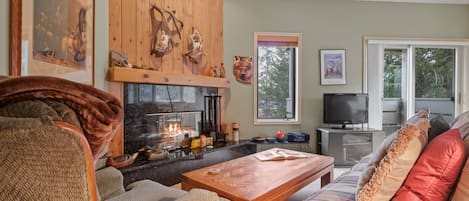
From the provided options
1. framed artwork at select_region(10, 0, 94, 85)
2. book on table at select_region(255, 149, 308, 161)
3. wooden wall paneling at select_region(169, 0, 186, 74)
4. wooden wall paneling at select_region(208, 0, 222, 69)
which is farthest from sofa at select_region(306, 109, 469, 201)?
wooden wall paneling at select_region(208, 0, 222, 69)

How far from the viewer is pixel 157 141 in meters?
2.98

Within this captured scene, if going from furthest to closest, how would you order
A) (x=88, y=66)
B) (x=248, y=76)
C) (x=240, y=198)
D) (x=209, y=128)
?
(x=248, y=76)
(x=209, y=128)
(x=88, y=66)
(x=240, y=198)

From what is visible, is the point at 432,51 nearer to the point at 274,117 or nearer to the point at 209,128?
the point at 274,117

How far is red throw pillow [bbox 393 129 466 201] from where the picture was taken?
105 centimetres

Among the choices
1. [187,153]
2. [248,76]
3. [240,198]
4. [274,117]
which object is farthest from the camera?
[274,117]

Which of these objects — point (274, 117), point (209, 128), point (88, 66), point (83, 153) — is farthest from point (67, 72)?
point (274, 117)

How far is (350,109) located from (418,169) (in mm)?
3095

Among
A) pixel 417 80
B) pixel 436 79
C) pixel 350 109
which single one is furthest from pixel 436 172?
pixel 436 79

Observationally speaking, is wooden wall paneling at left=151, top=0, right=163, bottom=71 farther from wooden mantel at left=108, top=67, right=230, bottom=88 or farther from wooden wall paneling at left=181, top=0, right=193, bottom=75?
wooden wall paneling at left=181, top=0, right=193, bottom=75

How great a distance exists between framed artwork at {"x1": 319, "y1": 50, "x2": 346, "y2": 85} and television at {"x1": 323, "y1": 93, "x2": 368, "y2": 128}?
0.30 m

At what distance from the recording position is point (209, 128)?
3.70m

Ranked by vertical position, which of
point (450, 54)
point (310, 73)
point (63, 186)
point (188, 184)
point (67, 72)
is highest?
point (450, 54)

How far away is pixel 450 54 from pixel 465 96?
764 millimetres

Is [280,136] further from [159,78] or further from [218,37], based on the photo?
[159,78]
